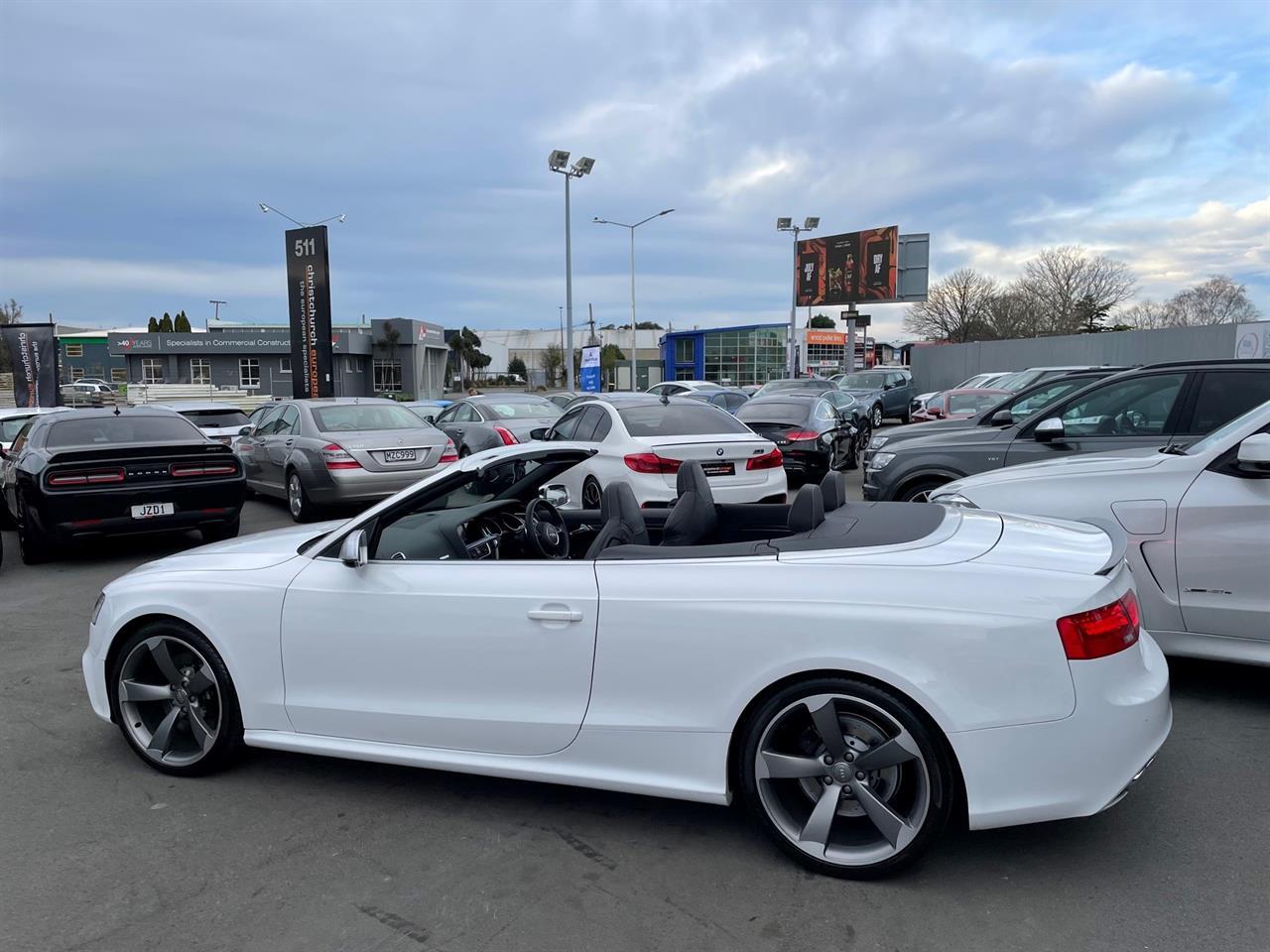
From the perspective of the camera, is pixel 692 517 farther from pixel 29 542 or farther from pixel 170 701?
pixel 29 542

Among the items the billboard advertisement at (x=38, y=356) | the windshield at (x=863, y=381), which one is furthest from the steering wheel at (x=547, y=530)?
the billboard advertisement at (x=38, y=356)

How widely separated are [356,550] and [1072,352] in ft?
127

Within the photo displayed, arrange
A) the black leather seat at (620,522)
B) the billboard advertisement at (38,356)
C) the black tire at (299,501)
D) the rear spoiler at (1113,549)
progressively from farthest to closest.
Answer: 1. the billboard advertisement at (38,356)
2. the black tire at (299,501)
3. the black leather seat at (620,522)
4. the rear spoiler at (1113,549)

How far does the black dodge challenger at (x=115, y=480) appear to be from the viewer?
8156 millimetres

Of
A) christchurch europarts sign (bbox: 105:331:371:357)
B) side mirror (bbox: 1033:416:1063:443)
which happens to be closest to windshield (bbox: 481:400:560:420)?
side mirror (bbox: 1033:416:1063:443)

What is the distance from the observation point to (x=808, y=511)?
3520 mm

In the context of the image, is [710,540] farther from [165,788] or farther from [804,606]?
[165,788]

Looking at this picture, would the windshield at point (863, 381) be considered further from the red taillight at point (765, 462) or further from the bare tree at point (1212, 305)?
the bare tree at point (1212, 305)

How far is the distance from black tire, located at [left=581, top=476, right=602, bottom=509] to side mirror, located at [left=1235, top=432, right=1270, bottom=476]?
6059mm

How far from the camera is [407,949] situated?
2.69 meters

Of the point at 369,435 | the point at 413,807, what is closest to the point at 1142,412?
the point at 413,807

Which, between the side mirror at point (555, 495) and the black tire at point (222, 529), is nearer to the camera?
the side mirror at point (555, 495)

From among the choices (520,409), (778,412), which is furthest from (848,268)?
(778,412)

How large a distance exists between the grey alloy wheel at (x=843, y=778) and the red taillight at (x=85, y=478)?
24.7 feet
